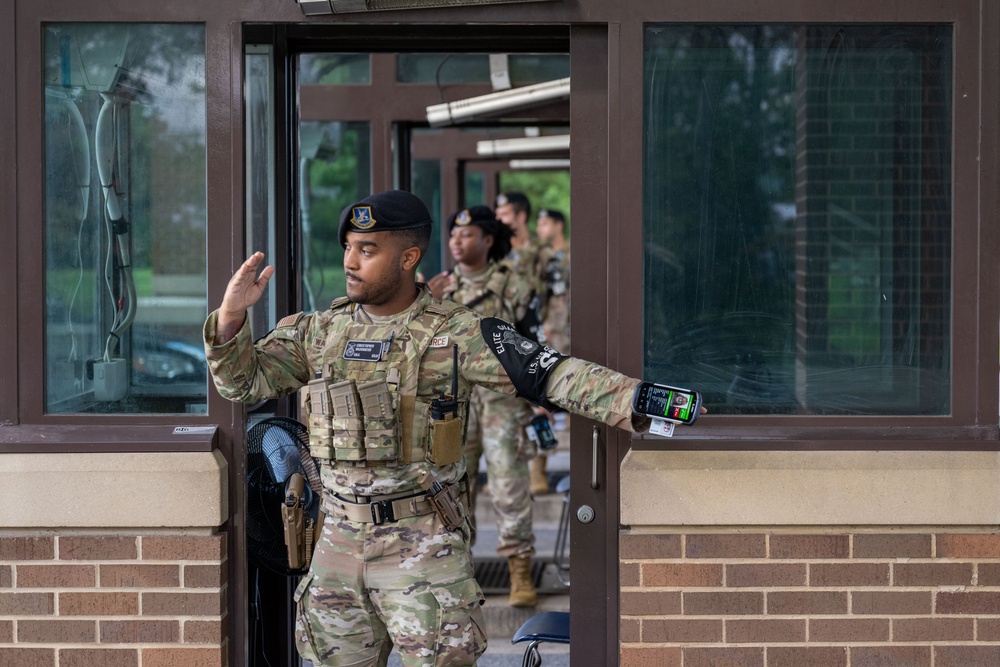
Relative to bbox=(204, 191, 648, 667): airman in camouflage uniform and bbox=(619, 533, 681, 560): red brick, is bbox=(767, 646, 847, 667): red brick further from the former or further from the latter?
bbox=(204, 191, 648, 667): airman in camouflage uniform

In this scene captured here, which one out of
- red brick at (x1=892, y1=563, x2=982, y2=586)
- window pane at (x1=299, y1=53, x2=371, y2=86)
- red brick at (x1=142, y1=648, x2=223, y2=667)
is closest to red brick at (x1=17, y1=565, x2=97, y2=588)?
red brick at (x1=142, y1=648, x2=223, y2=667)

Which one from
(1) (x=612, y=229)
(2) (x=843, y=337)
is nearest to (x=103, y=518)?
(1) (x=612, y=229)

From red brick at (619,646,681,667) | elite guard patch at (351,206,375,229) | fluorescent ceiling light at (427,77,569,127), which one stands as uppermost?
fluorescent ceiling light at (427,77,569,127)

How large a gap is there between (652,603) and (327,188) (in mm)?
4398

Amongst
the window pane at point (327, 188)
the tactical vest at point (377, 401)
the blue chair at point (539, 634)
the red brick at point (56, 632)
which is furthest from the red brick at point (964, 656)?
the window pane at point (327, 188)

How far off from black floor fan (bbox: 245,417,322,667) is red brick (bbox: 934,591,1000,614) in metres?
2.05

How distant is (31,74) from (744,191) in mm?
2311

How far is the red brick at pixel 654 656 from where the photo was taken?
141 inches

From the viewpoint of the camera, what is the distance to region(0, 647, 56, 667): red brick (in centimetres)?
357

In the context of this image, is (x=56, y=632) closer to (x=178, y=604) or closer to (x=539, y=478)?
(x=178, y=604)

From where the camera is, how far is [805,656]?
360 cm

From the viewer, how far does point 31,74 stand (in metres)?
3.59

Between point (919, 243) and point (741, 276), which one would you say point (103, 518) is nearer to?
point (741, 276)

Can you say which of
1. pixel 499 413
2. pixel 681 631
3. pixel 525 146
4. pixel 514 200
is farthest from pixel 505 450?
pixel 514 200
